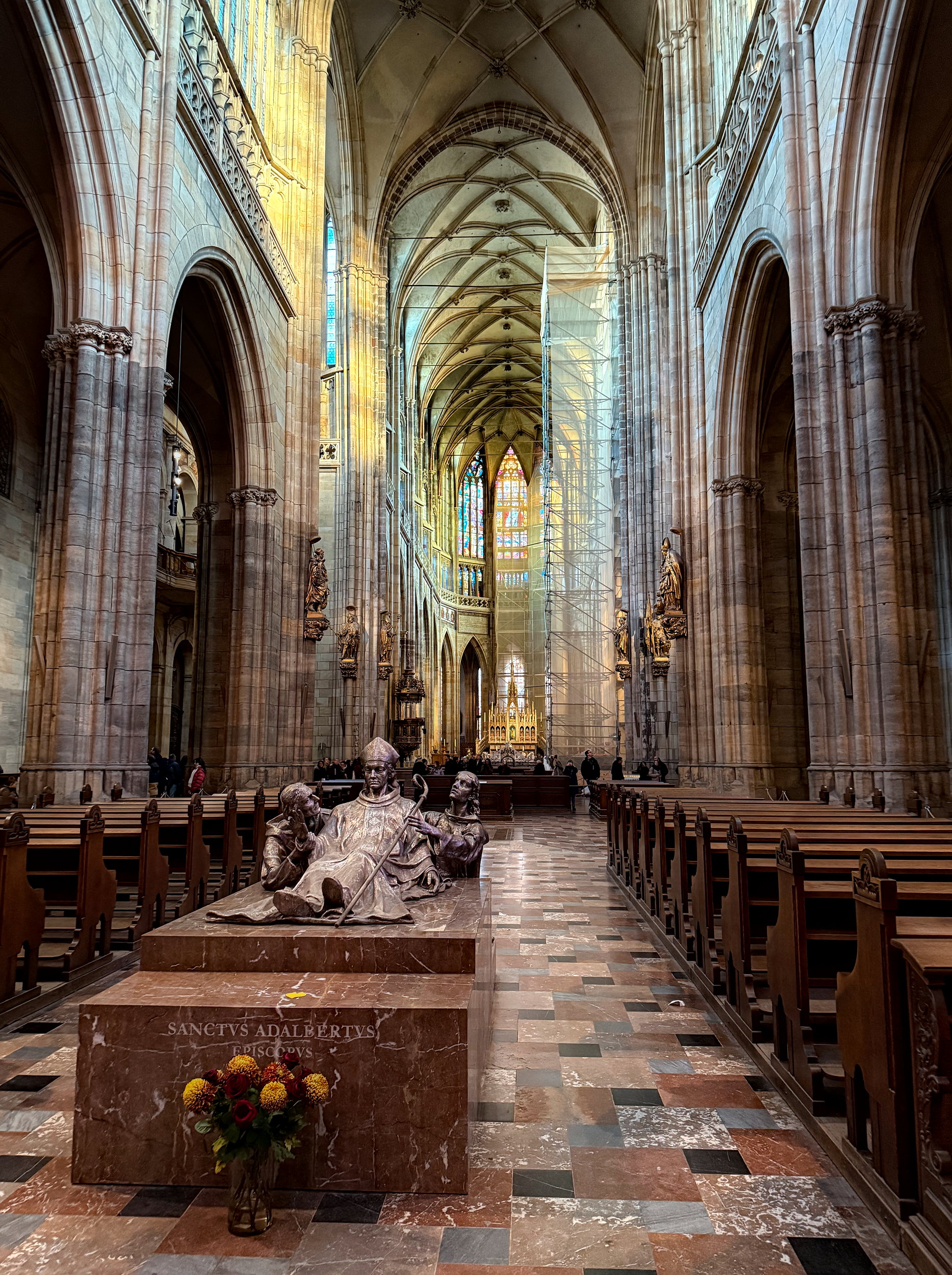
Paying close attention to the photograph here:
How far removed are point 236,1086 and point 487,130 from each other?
29933mm

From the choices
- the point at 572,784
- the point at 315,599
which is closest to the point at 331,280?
the point at 315,599

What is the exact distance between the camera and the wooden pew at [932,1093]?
2.44 meters

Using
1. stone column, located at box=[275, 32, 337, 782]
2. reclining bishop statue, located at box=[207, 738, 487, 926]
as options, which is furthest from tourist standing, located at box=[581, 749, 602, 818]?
reclining bishop statue, located at box=[207, 738, 487, 926]

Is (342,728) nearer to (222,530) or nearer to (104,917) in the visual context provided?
(222,530)

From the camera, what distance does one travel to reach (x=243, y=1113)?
2.63 metres

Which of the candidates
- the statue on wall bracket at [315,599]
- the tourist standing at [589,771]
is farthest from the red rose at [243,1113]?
the tourist standing at [589,771]

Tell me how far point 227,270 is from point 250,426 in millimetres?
2587

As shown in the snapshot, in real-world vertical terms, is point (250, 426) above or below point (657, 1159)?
above

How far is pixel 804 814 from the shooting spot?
6824 millimetres

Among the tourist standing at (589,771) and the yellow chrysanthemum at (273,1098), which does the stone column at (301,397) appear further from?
the yellow chrysanthemum at (273,1098)

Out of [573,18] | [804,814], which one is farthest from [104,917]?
[573,18]

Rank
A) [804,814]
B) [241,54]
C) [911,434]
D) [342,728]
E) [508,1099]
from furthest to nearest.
A: [342,728] < [241,54] < [911,434] < [804,814] < [508,1099]

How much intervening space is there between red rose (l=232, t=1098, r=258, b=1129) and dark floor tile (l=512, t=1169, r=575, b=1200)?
38.8 inches

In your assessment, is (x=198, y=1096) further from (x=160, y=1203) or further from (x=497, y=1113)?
(x=497, y=1113)
